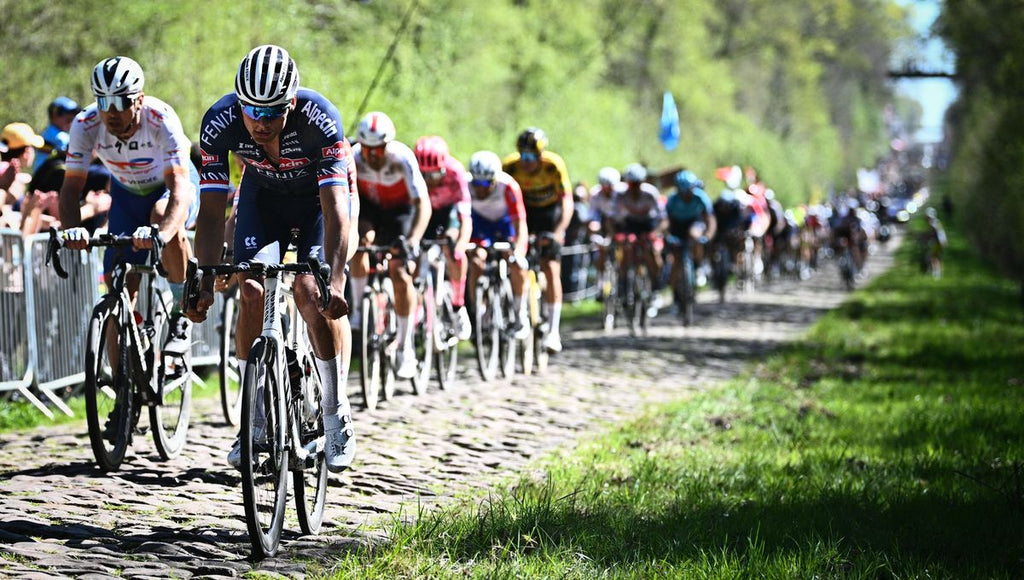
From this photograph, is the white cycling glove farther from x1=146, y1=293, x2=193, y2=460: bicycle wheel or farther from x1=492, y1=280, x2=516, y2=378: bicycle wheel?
x1=492, y1=280, x2=516, y2=378: bicycle wheel

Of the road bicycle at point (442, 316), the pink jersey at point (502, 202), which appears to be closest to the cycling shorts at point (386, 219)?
the road bicycle at point (442, 316)

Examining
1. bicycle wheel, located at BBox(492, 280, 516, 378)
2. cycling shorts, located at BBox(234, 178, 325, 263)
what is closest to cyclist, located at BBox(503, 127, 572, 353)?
bicycle wheel, located at BBox(492, 280, 516, 378)

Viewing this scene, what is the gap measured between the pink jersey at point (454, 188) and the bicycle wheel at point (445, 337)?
0.79 meters

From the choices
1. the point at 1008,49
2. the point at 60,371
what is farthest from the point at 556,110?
the point at 60,371

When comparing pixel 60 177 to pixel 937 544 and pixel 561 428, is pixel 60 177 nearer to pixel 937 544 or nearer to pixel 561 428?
pixel 561 428

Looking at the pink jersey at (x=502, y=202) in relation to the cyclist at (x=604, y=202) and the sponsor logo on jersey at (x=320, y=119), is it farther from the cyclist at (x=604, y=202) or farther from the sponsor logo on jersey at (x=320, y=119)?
the sponsor logo on jersey at (x=320, y=119)

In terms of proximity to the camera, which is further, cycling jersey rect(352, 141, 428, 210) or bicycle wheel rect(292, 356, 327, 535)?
cycling jersey rect(352, 141, 428, 210)

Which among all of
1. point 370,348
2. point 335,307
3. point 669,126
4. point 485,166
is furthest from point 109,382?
point 669,126

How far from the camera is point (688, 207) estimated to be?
2011cm

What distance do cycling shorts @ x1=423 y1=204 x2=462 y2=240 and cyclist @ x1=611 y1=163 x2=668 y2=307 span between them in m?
5.89

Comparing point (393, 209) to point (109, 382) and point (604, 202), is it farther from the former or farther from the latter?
point (604, 202)

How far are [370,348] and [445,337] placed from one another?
61.5 inches

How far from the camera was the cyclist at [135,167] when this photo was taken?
7.23m

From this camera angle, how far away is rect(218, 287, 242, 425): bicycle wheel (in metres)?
9.07
